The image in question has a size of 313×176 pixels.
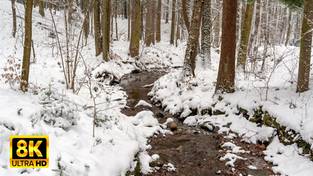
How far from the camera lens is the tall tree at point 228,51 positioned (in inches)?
386

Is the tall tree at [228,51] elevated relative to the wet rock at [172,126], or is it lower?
elevated

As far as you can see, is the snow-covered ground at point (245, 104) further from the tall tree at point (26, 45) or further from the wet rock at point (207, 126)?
the tall tree at point (26, 45)

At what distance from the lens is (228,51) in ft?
32.6

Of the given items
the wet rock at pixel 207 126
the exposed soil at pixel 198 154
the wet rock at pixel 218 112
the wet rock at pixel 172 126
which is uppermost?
the wet rock at pixel 218 112

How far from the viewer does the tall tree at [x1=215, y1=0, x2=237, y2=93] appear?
9805 mm

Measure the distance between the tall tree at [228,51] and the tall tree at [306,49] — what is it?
7.05 feet

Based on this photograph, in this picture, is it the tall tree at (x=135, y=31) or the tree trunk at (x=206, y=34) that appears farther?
the tall tree at (x=135, y=31)

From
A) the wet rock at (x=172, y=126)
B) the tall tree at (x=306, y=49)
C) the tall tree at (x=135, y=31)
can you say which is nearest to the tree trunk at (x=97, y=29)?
the tall tree at (x=135, y=31)

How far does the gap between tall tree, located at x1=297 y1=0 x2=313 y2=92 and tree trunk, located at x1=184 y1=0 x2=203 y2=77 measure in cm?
428

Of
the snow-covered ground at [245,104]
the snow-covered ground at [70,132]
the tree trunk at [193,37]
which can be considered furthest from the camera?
the tree trunk at [193,37]

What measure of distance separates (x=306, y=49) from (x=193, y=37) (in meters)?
4.64

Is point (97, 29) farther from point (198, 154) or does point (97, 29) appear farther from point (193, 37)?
point (198, 154)

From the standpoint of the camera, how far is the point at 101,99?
11.5m

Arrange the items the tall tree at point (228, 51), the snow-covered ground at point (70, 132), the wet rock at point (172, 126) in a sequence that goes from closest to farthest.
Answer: the snow-covered ground at point (70, 132)
the wet rock at point (172, 126)
the tall tree at point (228, 51)
